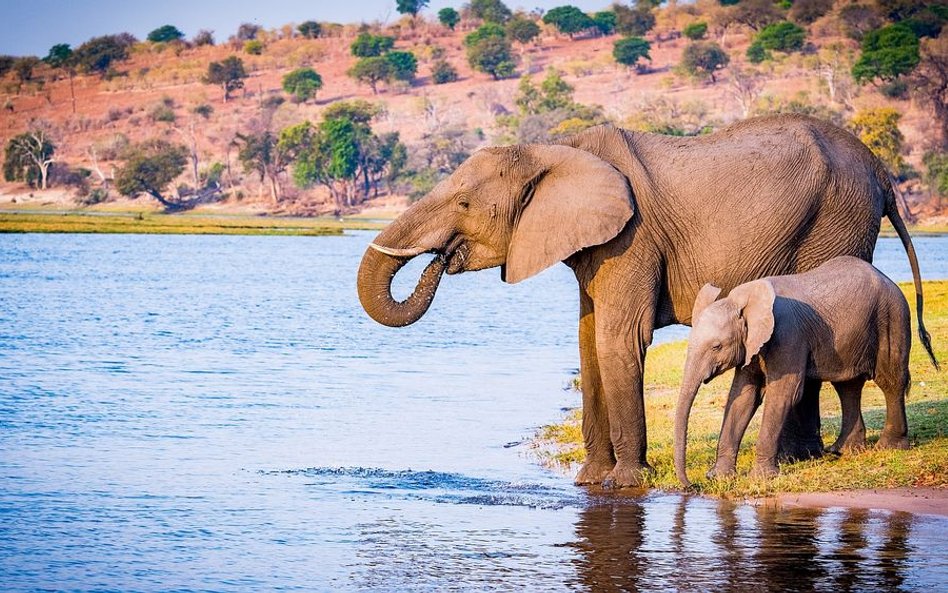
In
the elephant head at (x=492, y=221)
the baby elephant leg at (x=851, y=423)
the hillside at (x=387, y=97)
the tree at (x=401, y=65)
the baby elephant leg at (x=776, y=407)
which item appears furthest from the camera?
the tree at (x=401, y=65)

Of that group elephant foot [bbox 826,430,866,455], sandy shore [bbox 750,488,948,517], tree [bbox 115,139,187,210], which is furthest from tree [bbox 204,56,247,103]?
sandy shore [bbox 750,488,948,517]

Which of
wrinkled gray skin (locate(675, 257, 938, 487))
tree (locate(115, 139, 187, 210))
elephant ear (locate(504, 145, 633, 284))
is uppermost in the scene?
tree (locate(115, 139, 187, 210))

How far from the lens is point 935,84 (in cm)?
9125

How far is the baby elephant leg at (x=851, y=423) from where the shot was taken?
1198 cm

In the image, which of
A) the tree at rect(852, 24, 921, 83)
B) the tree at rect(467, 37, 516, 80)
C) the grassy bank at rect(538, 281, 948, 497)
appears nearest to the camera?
the grassy bank at rect(538, 281, 948, 497)

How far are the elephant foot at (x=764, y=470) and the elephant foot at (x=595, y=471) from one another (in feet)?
4.53

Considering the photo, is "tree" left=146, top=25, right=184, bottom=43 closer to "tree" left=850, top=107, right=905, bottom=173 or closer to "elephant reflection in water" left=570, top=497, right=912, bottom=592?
"tree" left=850, top=107, right=905, bottom=173

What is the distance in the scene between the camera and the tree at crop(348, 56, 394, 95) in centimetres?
12519

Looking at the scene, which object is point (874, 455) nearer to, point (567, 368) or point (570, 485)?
point (570, 485)

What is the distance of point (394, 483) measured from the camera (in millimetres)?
13117

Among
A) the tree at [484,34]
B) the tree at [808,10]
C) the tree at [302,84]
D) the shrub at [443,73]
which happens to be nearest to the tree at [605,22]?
the tree at [484,34]

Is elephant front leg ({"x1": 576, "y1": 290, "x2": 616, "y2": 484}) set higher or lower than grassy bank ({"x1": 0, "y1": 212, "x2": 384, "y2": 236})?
lower

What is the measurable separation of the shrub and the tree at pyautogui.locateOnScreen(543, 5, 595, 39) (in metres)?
20.4

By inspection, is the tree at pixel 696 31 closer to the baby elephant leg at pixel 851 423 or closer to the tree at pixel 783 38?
the tree at pixel 783 38
